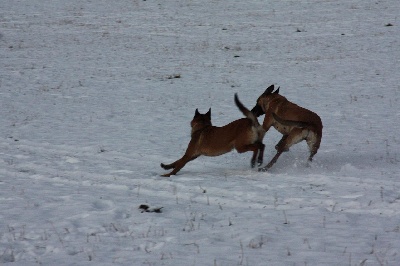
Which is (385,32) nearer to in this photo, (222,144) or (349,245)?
(222,144)

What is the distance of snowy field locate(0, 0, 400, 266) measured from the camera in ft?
17.5

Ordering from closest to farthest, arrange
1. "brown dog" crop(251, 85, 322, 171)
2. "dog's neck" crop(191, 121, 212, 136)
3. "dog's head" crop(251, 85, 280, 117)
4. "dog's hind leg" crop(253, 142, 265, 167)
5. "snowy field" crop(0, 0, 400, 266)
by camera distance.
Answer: "snowy field" crop(0, 0, 400, 266)
"dog's hind leg" crop(253, 142, 265, 167)
"brown dog" crop(251, 85, 322, 171)
"dog's neck" crop(191, 121, 212, 136)
"dog's head" crop(251, 85, 280, 117)

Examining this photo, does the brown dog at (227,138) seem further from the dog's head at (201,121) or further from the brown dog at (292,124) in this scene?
the brown dog at (292,124)

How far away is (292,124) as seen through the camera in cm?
871

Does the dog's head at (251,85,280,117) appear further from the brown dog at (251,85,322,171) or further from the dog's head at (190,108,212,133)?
the dog's head at (190,108,212,133)

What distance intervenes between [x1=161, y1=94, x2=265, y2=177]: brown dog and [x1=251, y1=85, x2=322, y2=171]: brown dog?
1.68ft

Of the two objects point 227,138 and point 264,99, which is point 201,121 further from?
point 264,99

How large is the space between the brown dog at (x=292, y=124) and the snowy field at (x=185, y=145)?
40 centimetres

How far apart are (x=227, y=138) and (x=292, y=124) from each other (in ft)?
3.98

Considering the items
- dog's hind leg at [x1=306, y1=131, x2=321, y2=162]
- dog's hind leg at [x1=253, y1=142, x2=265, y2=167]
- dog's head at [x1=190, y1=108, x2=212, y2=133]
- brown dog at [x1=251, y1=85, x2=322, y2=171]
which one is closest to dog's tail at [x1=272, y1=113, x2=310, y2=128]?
brown dog at [x1=251, y1=85, x2=322, y2=171]

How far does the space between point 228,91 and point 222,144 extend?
9.12 meters

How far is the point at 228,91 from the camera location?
17.5 m

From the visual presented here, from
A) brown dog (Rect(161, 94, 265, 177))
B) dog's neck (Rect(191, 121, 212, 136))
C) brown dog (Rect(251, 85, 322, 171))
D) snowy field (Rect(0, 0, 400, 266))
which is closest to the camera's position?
snowy field (Rect(0, 0, 400, 266))

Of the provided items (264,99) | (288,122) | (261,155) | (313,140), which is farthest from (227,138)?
(264,99)
